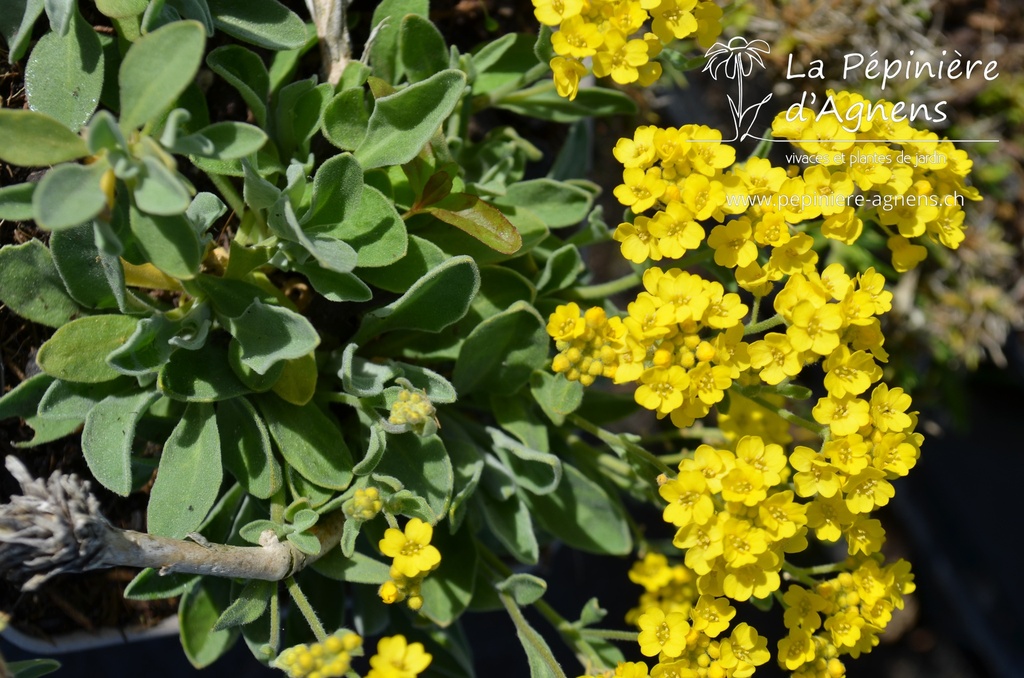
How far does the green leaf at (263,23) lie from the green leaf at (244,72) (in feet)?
0.10

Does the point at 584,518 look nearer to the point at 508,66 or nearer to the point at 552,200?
the point at 552,200

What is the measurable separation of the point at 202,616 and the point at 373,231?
80cm

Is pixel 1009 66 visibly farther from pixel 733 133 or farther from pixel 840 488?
pixel 840 488

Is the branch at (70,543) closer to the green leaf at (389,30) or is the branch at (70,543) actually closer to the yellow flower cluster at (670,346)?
the yellow flower cluster at (670,346)

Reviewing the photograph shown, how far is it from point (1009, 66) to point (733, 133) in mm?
842

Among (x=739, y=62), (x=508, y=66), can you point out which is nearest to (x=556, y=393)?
(x=508, y=66)

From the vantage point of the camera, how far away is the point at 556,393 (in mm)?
1539

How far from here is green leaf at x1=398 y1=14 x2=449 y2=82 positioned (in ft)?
5.19

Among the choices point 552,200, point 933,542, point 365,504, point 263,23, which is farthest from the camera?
point 933,542

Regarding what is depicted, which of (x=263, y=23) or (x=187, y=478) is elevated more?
(x=263, y=23)

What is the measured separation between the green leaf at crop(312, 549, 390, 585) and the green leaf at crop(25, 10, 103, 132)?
0.83 metres

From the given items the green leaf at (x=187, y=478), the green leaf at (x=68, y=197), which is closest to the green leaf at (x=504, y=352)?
the green leaf at (x=187, y=478)

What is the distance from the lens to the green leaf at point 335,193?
4.50ft

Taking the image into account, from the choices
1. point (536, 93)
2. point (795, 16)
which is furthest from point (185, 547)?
point (795, 16)
